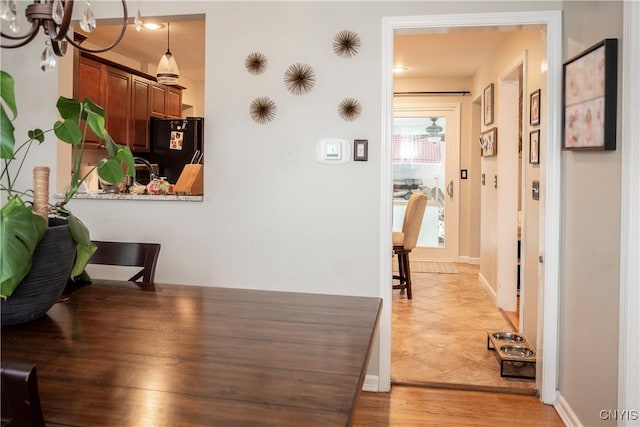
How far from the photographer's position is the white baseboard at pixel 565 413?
234 centimetres

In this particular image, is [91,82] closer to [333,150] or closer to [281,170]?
[281,170]

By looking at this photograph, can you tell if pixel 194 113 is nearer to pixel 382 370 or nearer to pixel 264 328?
pixel 382 370

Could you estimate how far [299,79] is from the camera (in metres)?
2.79

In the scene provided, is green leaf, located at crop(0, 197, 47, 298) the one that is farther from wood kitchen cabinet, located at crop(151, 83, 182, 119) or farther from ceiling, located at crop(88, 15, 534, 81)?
wood kitchen cabinet, located at crop(151, 83, 182, 119)

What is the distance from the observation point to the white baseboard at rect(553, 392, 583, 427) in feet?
7.66

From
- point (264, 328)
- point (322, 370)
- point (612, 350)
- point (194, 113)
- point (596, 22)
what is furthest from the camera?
point (194, 113)

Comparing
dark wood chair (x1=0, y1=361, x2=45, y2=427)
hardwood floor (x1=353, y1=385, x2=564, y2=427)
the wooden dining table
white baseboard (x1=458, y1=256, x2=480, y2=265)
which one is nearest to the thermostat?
the wooden dining table

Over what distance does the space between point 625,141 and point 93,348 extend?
1812mm

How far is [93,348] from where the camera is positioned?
4.08ft

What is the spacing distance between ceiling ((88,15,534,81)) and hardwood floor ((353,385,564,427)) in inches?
113

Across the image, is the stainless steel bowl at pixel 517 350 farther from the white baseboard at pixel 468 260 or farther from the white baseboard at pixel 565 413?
the white baseboard at pixel 468 260

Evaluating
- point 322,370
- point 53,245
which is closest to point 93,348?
point 53,245

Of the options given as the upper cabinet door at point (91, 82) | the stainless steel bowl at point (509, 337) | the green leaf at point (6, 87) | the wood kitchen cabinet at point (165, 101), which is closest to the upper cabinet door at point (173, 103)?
the wood kitchen cabinet at point (165, 101)

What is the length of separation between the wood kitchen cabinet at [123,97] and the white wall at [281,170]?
171cm
